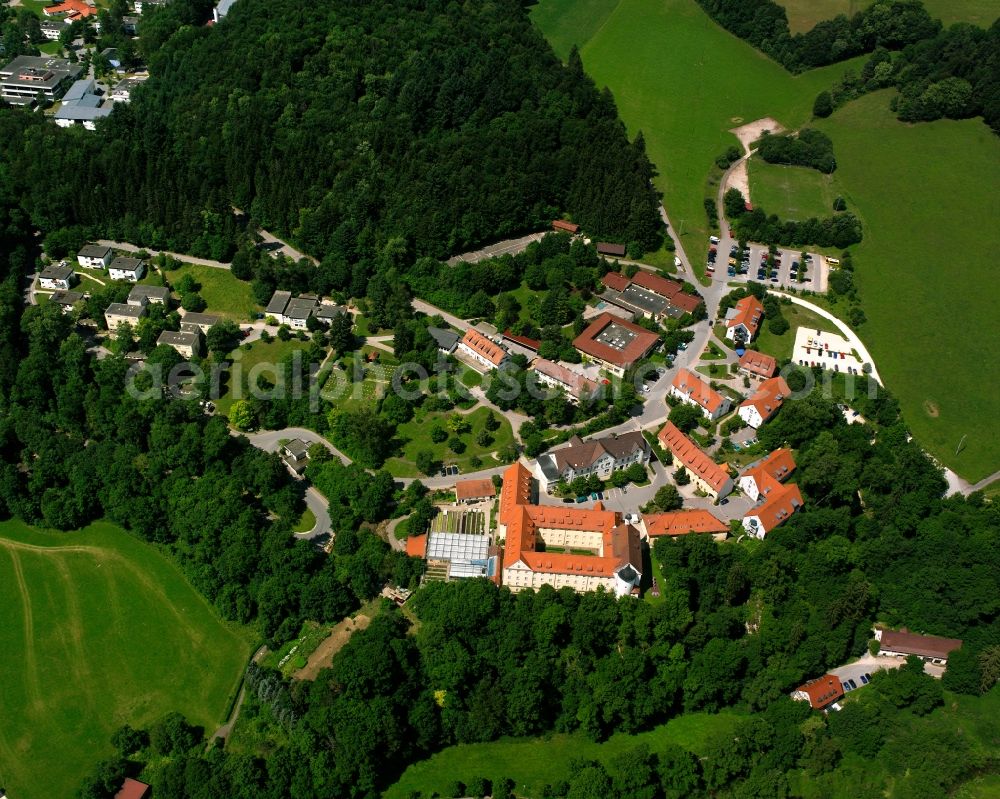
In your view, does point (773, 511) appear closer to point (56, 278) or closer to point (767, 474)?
point (767, 474)

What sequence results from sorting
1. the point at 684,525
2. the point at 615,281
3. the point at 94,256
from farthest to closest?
the point at 615,281
the point at 94,256
the point at 684,525

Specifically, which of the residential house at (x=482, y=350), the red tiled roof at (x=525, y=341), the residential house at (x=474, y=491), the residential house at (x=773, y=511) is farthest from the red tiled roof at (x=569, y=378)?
the residential house at (x=773, y=511)

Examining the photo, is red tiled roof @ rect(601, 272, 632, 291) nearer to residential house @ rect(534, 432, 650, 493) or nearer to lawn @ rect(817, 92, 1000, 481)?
residential house @ rect(534, 432, 650, 493)

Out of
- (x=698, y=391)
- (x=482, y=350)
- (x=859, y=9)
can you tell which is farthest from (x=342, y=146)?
(x=859, y=9)

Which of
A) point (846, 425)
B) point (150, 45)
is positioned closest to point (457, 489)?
point (846, 425)

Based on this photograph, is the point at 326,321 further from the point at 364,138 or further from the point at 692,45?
the point at 692,45

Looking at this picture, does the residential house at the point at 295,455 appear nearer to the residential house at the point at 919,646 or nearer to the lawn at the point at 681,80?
the residential house at the point at 919,646

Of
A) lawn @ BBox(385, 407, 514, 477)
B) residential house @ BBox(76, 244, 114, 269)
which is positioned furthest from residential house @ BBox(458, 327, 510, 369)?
residential house @ BBox(76, 244, 114, 269)
